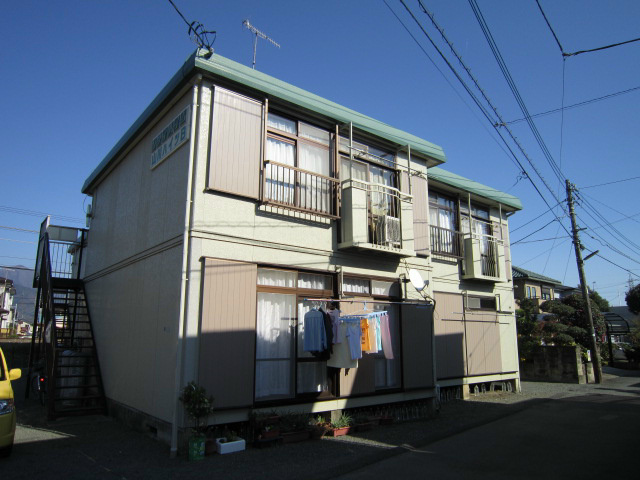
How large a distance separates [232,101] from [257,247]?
274 cm

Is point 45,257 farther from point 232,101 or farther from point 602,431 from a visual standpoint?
point 602,431

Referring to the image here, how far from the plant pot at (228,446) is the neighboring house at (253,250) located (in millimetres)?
368

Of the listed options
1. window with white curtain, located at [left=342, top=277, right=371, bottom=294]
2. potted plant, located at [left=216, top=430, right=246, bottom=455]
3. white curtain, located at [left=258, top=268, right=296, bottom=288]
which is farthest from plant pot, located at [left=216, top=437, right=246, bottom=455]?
window with white curtain, located at [left=342, top=277, right=371, bottom=294]

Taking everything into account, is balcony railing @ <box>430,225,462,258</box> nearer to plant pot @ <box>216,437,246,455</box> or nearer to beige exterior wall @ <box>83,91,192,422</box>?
beige exterior wall @ <box>83,91,192,422</box>

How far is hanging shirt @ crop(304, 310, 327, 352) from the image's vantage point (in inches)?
313

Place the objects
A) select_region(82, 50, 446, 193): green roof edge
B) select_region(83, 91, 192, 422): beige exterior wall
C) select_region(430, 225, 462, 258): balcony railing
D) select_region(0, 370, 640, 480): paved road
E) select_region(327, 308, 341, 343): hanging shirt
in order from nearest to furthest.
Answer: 1. select_region(0, 370, 640, 480): paved road
2. select_region(83, 91, 192, 422): beige exterior wall
3. select_region(82, 50, 446, 193): green roof edge
4. select_region(327, 308, 341, 343): hanging shirt
5. select_region(430, 225, 462, 258): balcony railing

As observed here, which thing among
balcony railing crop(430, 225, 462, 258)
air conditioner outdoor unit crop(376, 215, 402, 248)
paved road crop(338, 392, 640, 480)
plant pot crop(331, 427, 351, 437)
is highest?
balcony railing crop(430, 225, 462, 258)

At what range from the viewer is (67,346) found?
36.6 ft

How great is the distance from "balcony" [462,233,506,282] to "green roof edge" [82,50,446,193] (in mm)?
3348

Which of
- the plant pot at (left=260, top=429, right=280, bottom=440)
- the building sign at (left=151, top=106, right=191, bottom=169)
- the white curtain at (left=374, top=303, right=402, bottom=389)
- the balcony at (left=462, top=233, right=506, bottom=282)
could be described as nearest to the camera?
the plant pot at (left=260, top=429, right=280, bottom=440)

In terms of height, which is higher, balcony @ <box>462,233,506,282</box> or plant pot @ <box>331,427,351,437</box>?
balcony @ <box>462,233,506,282</box>

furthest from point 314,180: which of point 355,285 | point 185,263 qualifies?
point 185,263

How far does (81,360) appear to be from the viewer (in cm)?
1143

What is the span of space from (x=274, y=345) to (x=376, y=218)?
3.78m
